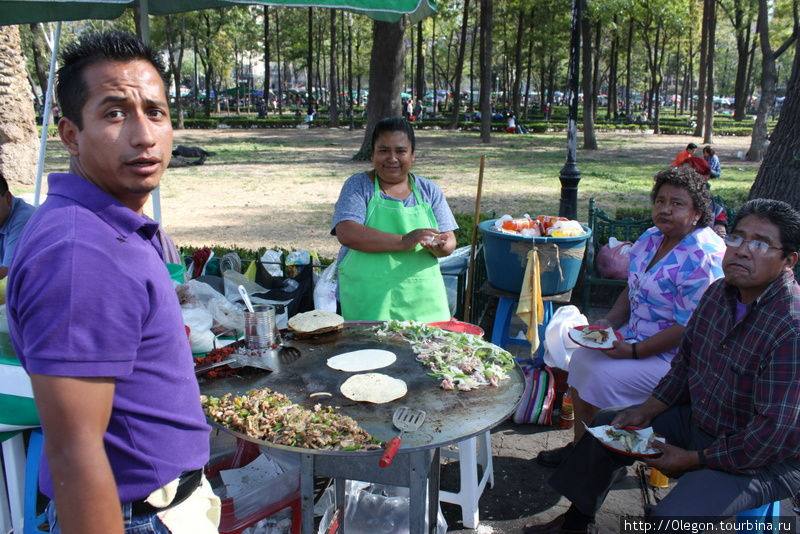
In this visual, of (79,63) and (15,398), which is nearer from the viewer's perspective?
(79,63)

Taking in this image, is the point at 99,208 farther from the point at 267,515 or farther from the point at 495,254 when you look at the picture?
the point at 495,254

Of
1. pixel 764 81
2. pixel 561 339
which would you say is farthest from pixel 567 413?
pixel 764 81

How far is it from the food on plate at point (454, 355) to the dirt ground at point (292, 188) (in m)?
5.00

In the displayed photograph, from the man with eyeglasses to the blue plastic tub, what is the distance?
5.26 ft

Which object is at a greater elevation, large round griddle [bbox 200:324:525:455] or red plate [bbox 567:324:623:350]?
large round griddle [bbox 200:324:525:455]

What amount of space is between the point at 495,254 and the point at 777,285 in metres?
2.30

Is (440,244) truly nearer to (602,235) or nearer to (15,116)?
(602,235)

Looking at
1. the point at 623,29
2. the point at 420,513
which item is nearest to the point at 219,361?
the point at 420,513

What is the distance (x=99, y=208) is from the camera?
1281 mm

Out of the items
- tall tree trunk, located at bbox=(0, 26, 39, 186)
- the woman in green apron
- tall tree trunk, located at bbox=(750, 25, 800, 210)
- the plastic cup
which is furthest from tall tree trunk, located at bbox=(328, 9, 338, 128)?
the plastic cup

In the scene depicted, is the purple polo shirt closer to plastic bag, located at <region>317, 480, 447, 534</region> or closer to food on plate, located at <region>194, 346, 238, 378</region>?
food on plate, located at <region>194, 346, 238, 378</region>

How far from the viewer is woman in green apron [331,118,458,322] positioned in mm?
3514

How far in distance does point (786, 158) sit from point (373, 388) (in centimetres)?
613

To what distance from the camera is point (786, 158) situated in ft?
21.2
